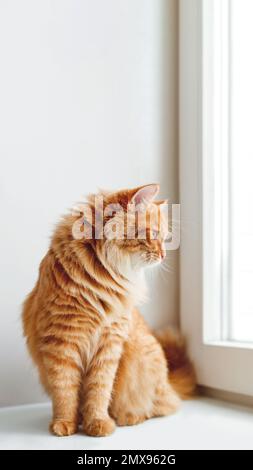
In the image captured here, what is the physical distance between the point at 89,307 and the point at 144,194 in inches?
11.2

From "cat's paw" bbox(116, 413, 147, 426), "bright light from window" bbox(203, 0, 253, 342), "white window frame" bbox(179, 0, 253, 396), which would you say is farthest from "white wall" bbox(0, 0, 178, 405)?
"cat's paw" bbox(116, 413, 147, 426)

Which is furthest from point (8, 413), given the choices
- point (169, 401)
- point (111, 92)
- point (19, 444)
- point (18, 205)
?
point (111, 92)

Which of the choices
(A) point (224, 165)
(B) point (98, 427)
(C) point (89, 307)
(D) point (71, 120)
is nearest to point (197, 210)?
(A) point (224, 165)

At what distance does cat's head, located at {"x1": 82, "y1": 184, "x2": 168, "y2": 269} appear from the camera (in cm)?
131

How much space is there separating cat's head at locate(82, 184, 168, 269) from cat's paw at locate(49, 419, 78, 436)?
1.22ft

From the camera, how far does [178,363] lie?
178cm

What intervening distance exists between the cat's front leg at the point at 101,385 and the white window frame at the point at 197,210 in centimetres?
45

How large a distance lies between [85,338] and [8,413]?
14.8 inches

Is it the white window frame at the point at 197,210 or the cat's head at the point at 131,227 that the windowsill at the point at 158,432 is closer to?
the white window frame at the point at 197,210

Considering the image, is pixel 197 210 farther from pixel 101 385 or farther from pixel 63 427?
pixel 63 427

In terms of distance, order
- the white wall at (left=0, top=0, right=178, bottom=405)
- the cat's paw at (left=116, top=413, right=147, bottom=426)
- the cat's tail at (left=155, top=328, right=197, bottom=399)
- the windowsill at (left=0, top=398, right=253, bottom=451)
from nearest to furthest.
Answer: the windowsill at (left=0, top=398, right=253, bottom=451) → the cat's paw at (left=116, top=413, right=147, bottom=426) → the white wall at (left=0, top=0, right=178, bottom=405) → the cat's tail at (left=155, top=328, right=197, bottom=399)

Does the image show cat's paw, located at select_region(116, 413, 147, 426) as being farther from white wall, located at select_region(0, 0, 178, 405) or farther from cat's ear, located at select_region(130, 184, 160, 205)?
cat's ear, located at select_region(130, 184, 160, 205)

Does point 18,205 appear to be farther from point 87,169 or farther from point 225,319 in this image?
point 225,319
